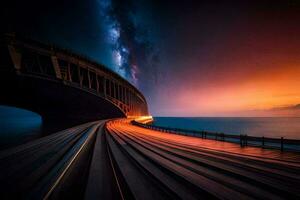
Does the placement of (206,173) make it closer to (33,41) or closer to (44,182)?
(44,182)

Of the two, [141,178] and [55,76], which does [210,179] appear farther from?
[55,76]

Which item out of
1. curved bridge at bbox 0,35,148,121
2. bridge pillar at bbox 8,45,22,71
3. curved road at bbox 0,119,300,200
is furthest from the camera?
curved bridge at bbox 0,35,148,121

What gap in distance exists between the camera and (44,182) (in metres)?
4.40

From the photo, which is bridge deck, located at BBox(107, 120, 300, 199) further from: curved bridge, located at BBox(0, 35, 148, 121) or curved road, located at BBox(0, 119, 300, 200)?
curved bridge, located at BBox(0, 35, 148, 121)

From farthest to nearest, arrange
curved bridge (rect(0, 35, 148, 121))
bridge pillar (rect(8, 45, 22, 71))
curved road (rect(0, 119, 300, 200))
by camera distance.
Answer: curved bridge (rect(0, 35, 148, 121)) → bridge pillar (rect(8, 45, 22, 71)) → curved road (rect(0, 119, 300, 200))

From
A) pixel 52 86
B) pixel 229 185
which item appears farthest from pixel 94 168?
pixel 52 86

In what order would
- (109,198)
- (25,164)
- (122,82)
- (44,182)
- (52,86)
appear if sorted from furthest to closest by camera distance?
(122,82) → (52,86) → (25,164) → (44,182) → (109,198)

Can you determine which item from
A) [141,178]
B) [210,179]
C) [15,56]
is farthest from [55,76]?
[210,179]

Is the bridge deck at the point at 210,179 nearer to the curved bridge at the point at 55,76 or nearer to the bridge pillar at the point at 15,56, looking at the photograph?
the bridge pillar at the point at 15,56

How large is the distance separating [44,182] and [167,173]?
3878mm

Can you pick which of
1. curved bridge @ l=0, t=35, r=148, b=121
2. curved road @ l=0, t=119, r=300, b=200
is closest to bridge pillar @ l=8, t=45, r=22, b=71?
curved bridge @ l=0, t=35, r=148, b=121

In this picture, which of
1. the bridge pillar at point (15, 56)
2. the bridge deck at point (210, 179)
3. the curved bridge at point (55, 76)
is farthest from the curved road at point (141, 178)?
the curved bridge at point (55, 76)

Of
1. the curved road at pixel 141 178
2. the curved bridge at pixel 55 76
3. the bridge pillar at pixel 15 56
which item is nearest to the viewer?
the curved road at pixel 141 178

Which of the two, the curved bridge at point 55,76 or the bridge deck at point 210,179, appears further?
the curved bridge at point 55,76
